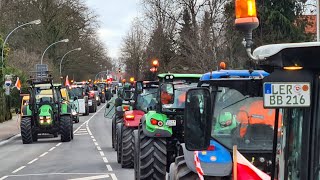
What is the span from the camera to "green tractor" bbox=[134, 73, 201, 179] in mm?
10102

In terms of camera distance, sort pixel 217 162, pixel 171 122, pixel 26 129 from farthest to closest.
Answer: pixel 26 129 → pixel 171 122 → pixel 217 162

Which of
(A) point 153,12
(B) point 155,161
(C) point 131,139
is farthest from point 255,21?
(A) point 153,12

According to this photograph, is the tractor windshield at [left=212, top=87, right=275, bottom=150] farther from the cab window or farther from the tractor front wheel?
the tractor front wheel

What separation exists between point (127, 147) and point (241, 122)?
8695 millimetres

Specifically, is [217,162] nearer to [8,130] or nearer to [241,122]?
[241,122]

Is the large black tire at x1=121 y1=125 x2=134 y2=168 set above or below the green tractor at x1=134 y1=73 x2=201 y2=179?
below

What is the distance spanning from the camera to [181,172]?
5.81 m

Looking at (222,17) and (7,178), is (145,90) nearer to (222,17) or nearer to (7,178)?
(7,178)

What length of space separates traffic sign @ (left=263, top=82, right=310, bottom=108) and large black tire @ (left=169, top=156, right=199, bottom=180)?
2475 mm

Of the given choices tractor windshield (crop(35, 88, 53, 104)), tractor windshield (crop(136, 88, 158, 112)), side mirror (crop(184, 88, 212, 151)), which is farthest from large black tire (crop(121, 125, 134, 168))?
tractor windshield (crop(35, 88, 53, 104))

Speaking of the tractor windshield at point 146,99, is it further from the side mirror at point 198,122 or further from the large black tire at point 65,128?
the side mirror at point 198,122

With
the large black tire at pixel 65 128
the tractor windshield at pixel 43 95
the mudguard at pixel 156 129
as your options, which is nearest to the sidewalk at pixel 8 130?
the tractor windshield at pixel 43 95

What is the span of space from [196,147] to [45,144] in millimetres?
20774

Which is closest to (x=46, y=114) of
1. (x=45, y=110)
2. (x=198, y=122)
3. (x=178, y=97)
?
(x=45, y=110)
